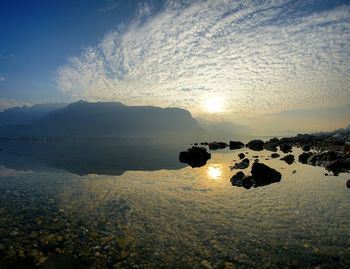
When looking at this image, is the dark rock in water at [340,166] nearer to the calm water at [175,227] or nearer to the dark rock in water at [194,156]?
the calm water at [175,227]

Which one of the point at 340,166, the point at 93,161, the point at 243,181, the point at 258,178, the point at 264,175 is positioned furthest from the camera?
the point at 93,161

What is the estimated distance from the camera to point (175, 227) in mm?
12938

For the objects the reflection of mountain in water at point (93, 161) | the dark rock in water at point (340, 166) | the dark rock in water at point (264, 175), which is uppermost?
the dark rock in water at point (340, 166)

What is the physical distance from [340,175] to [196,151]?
26246 mm

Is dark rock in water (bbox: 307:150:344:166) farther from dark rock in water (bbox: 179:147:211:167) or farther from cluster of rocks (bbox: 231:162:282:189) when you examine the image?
dark rock in water (bbox: 179:147:211:167)

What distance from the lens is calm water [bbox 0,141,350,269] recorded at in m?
9.67

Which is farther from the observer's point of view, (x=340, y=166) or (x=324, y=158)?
(x=324, y=158)

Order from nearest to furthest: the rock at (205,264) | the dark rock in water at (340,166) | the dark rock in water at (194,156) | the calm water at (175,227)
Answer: the rock at (205,264), the calm water at (175,227), the dark rock in water at (340,166), the dark rock in water at (194,156)

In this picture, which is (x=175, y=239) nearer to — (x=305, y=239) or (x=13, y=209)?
(x=305, y=239)

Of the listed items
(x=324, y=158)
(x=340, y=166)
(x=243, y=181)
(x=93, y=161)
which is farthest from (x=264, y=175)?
(x=93, y=161)

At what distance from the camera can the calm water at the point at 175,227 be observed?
9.67m

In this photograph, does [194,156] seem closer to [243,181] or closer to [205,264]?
[243,181]

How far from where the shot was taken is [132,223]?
13531 millimetres

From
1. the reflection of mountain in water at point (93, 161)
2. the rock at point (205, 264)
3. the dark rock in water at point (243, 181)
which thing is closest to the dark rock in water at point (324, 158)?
the dark rock in water at point (243, 181)
